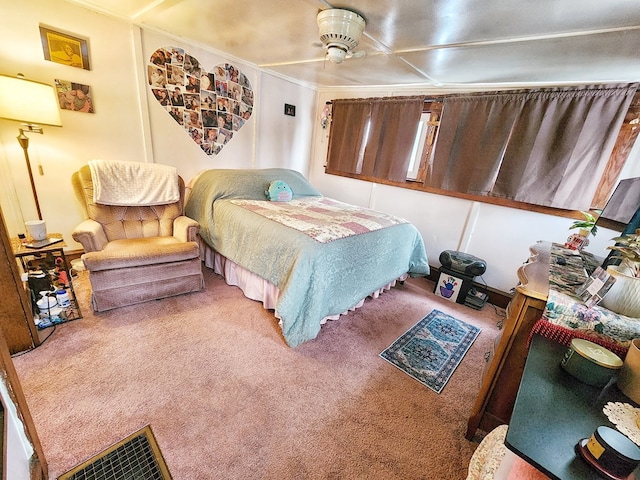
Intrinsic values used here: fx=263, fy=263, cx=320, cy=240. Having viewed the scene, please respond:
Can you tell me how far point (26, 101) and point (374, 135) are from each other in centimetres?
314

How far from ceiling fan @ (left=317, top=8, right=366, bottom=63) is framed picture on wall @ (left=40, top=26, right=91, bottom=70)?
199cm

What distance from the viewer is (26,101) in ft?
5.54

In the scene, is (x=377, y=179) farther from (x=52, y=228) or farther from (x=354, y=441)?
(x=52, y=228)

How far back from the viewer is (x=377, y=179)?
3.52 meters

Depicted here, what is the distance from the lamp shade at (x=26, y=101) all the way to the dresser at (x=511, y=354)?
296 centimetres

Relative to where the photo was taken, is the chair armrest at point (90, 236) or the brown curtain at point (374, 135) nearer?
the chair armrest at point (90, 236)

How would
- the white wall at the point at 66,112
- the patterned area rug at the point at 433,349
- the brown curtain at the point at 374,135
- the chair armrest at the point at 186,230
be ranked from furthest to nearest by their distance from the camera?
the brown curtain at the point at 374,135 < the chair armrest at the point at 186,230 < the white wall at the point at 66,112 < the patterned area rug at the point at 433,349

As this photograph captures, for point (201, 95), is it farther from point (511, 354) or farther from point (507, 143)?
point (511, 354)

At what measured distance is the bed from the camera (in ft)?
5.92

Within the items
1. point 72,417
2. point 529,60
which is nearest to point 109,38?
point 72,417

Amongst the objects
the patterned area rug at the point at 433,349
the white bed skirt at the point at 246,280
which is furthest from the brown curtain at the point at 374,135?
the patterned area rug at the point at 433,349

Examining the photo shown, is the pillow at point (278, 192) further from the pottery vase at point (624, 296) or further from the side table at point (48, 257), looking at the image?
the pottery vase at point (624, 296)

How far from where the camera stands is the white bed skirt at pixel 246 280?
7.16 feet

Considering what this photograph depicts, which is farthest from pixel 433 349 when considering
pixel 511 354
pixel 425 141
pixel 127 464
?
pixel 425 141
